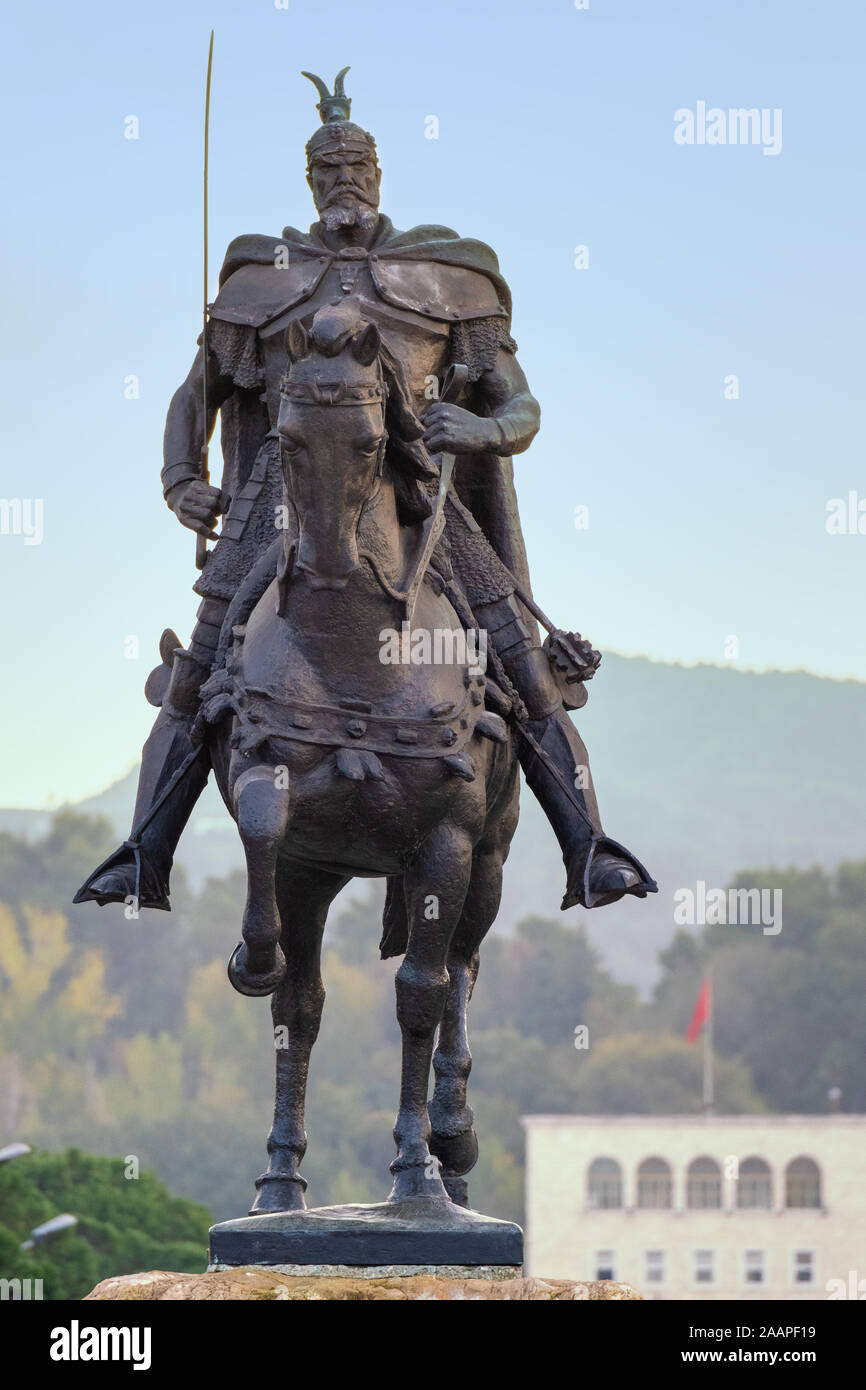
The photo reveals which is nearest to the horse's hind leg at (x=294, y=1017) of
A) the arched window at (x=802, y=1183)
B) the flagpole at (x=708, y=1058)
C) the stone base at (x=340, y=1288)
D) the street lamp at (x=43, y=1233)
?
the stone base at (x=340, y=1288)

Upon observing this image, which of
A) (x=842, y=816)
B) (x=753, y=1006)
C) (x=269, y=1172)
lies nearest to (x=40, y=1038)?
(x=753, y=1006)

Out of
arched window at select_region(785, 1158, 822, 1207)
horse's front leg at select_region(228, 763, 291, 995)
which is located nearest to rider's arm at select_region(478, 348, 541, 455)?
horse's front leg at select_region(228, 763, 291, 995)

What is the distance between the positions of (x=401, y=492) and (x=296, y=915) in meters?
2.31

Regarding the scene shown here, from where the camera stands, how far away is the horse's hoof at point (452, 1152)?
13602 millimetres

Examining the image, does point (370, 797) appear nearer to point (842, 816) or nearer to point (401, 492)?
point (401, 492)

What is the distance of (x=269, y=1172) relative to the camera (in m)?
13.2

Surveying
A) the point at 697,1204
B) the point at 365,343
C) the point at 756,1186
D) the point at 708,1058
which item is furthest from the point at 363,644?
the point at 708,1058

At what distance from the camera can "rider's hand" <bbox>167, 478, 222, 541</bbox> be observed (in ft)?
44.4

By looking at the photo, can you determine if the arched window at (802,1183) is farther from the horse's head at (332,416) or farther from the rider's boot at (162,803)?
the horse's head at (332,416)

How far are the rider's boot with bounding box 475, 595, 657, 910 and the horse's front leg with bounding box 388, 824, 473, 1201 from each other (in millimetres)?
773

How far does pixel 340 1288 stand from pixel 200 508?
12.9 ft

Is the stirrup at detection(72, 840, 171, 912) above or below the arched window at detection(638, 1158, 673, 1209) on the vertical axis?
above

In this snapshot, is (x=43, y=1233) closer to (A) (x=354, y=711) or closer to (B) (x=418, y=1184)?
(B) (x=418, y=1184)

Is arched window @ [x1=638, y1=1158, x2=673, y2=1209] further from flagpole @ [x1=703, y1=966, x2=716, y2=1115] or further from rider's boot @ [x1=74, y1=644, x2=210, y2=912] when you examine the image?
rider's boot @ [x1=74, y1=644, x2=210, y2=912]
